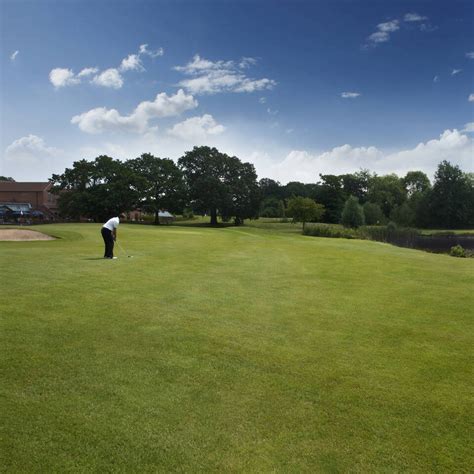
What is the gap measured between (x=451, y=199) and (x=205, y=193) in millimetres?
54669

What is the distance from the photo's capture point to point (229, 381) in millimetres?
5480

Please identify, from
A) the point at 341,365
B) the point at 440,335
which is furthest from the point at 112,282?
the point at 440,335

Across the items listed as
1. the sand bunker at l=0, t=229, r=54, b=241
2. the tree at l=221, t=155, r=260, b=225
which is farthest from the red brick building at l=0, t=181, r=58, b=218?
the sand bunker at l=0, t=229, r=54, b=241

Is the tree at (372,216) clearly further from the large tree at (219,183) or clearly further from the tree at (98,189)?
the tree at (98,189)

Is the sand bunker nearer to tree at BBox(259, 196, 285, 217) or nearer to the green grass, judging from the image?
the green grass

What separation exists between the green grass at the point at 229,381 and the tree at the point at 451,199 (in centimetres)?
8484

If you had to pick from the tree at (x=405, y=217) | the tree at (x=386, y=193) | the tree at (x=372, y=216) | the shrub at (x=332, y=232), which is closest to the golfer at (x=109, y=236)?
the shrub at (x=332, y=232)

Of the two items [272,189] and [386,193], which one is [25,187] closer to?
[386,193]

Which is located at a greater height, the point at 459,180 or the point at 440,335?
the point at 459,180

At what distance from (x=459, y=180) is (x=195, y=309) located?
95334mm

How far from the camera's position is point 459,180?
8775 centimetres

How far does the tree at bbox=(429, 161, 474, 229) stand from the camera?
277 ft

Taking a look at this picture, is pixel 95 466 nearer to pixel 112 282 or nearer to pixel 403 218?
pixel 112 282

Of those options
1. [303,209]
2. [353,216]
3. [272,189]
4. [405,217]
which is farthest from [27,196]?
[272,189]
